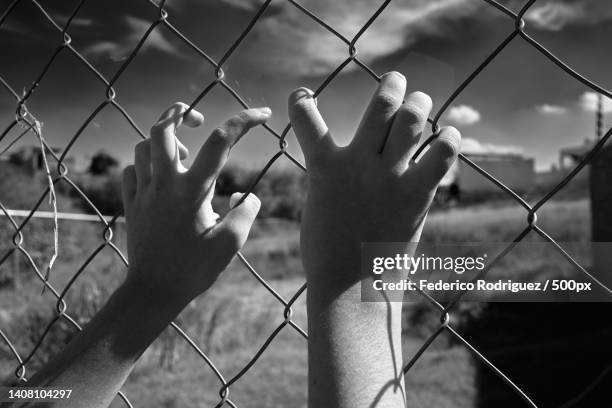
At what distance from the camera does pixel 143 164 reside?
786mm

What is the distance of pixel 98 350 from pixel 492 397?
659 centimetres

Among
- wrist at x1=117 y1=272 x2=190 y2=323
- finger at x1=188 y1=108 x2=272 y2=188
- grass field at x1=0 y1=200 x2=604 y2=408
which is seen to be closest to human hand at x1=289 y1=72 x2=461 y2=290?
finger at x1=188 y1=108 x2=272 y2=188

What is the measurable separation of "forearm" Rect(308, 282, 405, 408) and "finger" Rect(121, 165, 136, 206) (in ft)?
1.09

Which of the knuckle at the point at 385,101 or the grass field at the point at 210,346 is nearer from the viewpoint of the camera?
the knuckle at the point at 385,101

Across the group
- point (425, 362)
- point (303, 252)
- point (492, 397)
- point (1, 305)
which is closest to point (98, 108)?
point (303, 252)

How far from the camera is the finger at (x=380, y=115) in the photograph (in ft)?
1.99

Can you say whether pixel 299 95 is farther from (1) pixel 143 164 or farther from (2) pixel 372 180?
(1) pixel 143 164

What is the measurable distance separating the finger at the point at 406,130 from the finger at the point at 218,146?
19 cm

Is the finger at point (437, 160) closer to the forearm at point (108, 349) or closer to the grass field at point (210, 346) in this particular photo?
the forearm at point (108, 349)

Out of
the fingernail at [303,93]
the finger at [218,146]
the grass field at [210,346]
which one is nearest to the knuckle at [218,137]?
the finger at [218,146]

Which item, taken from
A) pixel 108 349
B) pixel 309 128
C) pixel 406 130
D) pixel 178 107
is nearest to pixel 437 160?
pixel 406 130

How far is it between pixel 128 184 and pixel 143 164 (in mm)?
60

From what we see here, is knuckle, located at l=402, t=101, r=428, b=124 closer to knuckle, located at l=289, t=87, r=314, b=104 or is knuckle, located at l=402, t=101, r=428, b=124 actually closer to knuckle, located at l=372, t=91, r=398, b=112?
knuckle, located at l=372, t=91, r=398, b=112

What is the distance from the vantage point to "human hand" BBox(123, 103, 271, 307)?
715 millimetres
